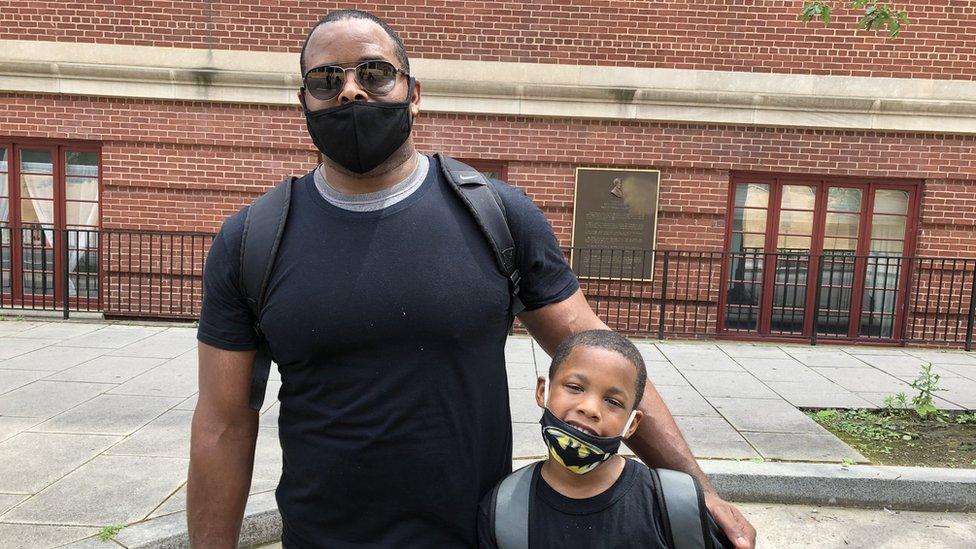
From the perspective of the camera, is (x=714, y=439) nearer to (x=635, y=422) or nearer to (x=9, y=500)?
(x=635, y=422)

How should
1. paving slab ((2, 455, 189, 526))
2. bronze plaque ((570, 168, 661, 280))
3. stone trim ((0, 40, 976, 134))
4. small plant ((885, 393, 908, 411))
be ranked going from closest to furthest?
1. paving slab ((2, 455, 189, 526))
2. small plant ((885, 393, 908, 411))
3. stone trim ((0, 40, 976, 134))
4. bronze plaque ((570, 168, 661, 280))

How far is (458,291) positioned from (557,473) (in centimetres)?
63

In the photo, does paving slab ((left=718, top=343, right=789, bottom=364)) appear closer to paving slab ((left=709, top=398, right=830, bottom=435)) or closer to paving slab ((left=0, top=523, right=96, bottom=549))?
paving slab ((left=709, top=398, right=830, bottom=435))

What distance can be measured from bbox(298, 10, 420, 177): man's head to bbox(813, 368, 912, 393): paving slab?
21.4 feet

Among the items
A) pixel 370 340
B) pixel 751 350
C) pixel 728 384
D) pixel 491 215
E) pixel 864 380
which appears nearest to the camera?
pixel 370 340

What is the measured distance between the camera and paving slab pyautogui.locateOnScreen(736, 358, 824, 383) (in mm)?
7035

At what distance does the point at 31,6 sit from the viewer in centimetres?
903

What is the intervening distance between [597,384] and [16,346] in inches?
316

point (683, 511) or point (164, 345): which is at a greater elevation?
point (683, 511)

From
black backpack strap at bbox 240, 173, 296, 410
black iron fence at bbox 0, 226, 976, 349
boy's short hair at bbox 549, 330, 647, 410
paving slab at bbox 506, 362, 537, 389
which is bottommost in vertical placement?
paving slab at bbox 506, 362, 537, 389

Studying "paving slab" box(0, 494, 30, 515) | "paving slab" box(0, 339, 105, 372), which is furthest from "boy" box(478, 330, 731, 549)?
"paving slab" box(0, 339, 105, 372)

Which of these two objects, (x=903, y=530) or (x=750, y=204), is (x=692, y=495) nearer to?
(x=903, y=530)

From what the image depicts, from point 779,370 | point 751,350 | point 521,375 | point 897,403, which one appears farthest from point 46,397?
point 751,350

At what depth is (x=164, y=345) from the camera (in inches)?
304
